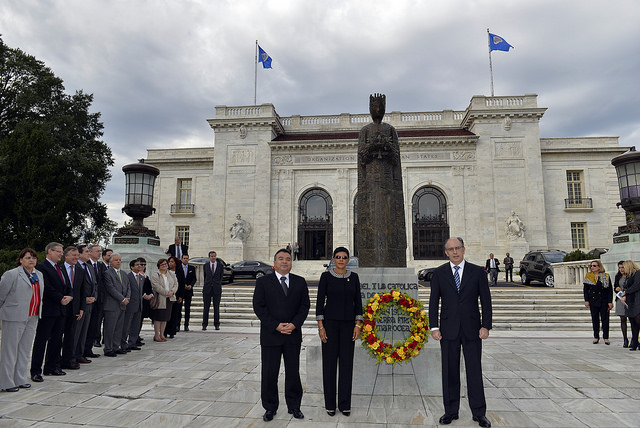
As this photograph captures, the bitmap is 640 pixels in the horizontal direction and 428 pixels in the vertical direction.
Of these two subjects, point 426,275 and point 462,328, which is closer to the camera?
point 462,328

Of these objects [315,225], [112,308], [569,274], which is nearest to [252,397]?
[112,308]

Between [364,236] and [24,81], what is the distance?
110 ft

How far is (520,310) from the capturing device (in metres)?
13.3

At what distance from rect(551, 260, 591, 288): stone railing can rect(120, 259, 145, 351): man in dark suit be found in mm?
15775

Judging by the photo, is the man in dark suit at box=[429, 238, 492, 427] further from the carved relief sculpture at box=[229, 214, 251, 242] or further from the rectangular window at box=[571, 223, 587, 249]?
the rectangular window at box=[571, 223, 587, 249]

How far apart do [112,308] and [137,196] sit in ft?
21.7

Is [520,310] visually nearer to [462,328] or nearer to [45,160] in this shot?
[462,328]

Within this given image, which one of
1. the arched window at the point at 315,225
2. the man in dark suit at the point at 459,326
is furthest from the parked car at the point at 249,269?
the man in dark suit at the point at 459,326

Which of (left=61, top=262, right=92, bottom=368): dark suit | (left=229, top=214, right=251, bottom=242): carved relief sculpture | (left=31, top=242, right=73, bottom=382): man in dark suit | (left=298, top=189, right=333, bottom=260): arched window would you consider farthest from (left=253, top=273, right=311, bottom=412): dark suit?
(left=298, top=189, right=333, bottom=260): arched window

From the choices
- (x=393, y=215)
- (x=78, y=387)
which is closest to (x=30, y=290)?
(x=78, y=387)

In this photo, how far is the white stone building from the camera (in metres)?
31.1

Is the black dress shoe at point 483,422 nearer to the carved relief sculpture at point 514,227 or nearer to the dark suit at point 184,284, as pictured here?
the dark suit at point 184,284

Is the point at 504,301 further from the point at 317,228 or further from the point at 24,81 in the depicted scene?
the point at 24,81

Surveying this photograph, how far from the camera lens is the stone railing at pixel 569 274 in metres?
15.7
